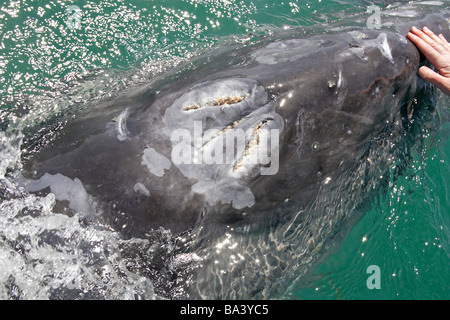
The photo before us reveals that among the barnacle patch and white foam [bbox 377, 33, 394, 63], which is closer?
the barnacle patch

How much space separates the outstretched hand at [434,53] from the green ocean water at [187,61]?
2.22ft

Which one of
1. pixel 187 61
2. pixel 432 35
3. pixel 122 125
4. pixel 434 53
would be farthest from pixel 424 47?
pixel 122 125

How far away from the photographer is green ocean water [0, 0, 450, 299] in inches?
152

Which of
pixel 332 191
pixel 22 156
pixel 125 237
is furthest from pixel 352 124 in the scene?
pixel 22 156

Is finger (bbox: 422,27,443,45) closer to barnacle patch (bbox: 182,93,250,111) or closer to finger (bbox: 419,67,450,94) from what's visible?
finger (bbox: 419,67,450,94)

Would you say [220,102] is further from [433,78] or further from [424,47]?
[433,78]

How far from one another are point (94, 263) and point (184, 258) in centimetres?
63

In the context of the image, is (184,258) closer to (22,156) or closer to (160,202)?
(160,202)

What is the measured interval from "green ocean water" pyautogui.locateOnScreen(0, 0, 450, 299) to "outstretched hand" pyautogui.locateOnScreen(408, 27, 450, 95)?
678 millimetres

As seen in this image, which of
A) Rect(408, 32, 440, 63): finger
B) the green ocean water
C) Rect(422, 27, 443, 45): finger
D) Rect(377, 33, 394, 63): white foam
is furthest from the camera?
the green ocean water

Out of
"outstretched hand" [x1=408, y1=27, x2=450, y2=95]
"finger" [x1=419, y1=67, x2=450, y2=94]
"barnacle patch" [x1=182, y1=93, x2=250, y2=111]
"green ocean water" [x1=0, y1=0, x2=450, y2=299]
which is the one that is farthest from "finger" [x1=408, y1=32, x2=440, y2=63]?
"barnacle patch" [x1=182, y1=93, x2=250, y2=111]

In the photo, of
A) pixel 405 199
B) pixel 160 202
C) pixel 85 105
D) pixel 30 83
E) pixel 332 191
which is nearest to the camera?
pixel 160 202

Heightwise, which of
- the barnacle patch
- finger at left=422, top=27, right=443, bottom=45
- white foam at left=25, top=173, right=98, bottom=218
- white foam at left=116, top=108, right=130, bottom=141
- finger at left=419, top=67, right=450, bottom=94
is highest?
finger at left=422, top=27, right=443, bottom=45

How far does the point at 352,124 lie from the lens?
310 cm
